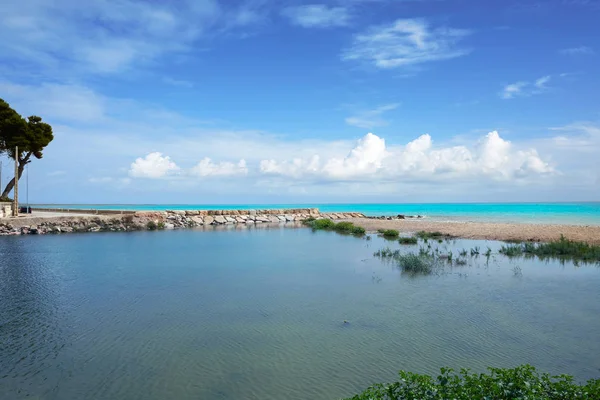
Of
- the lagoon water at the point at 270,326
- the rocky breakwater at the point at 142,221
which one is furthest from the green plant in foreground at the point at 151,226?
the lagoon water at the point at 270,326

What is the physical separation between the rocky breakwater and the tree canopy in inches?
371

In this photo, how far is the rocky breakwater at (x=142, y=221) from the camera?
31.6 metres

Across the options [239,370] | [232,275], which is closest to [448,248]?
[232,275]

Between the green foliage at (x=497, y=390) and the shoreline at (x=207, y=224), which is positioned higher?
the shoreline at (x=207, y=224)

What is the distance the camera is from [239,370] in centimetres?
737

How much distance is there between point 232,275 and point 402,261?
7.82m

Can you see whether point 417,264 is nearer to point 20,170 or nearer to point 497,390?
point 497,390

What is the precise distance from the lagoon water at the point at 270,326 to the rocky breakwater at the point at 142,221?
53.7ft

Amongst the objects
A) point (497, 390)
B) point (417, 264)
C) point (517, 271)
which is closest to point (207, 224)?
point (417, 264)

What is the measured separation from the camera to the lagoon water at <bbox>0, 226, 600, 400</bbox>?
23.2 ft

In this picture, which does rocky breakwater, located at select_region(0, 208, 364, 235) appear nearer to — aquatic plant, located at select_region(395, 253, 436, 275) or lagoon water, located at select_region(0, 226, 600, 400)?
lagoon water, located at select_region(0, 226, 600, 400)

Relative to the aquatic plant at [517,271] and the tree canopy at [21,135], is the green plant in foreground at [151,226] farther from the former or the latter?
the aquatic plant at [517,271]

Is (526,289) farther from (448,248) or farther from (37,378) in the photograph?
(37,378)

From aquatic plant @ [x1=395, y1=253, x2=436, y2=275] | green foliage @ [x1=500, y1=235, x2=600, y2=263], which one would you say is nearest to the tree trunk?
aquatic plant @ [x1=395, y1=253, x2=436, y2=275]
